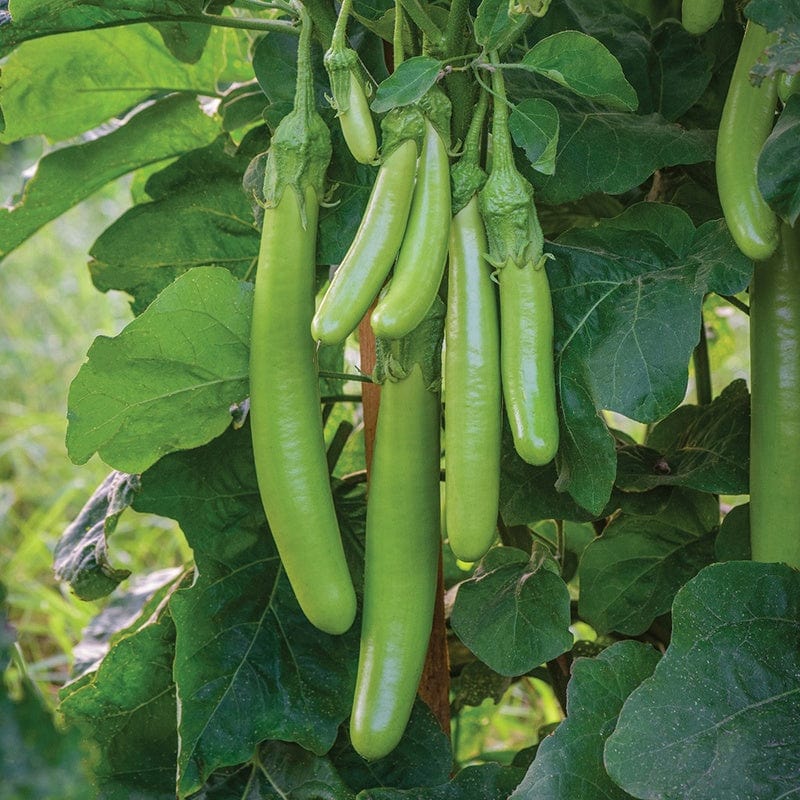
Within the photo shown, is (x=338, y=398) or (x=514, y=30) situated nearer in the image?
(x=514, y=30)

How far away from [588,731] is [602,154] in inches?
17.9

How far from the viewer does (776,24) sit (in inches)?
26.3

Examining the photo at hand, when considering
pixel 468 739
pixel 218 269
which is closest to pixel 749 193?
pixel 218 269

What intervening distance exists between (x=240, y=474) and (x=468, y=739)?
91cm

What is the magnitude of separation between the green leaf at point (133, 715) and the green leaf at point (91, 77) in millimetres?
534

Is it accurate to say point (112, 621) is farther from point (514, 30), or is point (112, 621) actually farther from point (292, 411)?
point (514, 30)

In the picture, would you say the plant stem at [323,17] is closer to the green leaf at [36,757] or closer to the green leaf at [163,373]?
the green leaf at [163,373]

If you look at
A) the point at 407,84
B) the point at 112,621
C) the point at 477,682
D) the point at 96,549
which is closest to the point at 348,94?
the point at 407,84

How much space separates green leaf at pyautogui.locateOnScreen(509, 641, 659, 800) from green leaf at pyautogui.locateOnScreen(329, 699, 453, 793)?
185 mm

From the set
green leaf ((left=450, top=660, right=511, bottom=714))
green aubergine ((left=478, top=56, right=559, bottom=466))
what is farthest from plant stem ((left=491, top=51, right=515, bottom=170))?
green leaf ((left=450, top=660, right=511, bottom=714))

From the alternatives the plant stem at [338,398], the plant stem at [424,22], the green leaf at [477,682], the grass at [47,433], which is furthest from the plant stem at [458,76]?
the grass at [47,433]

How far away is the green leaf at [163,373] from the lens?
819 mm

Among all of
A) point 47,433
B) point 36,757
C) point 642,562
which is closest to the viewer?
point 36,757

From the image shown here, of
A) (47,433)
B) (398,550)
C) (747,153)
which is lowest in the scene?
(47,433)
